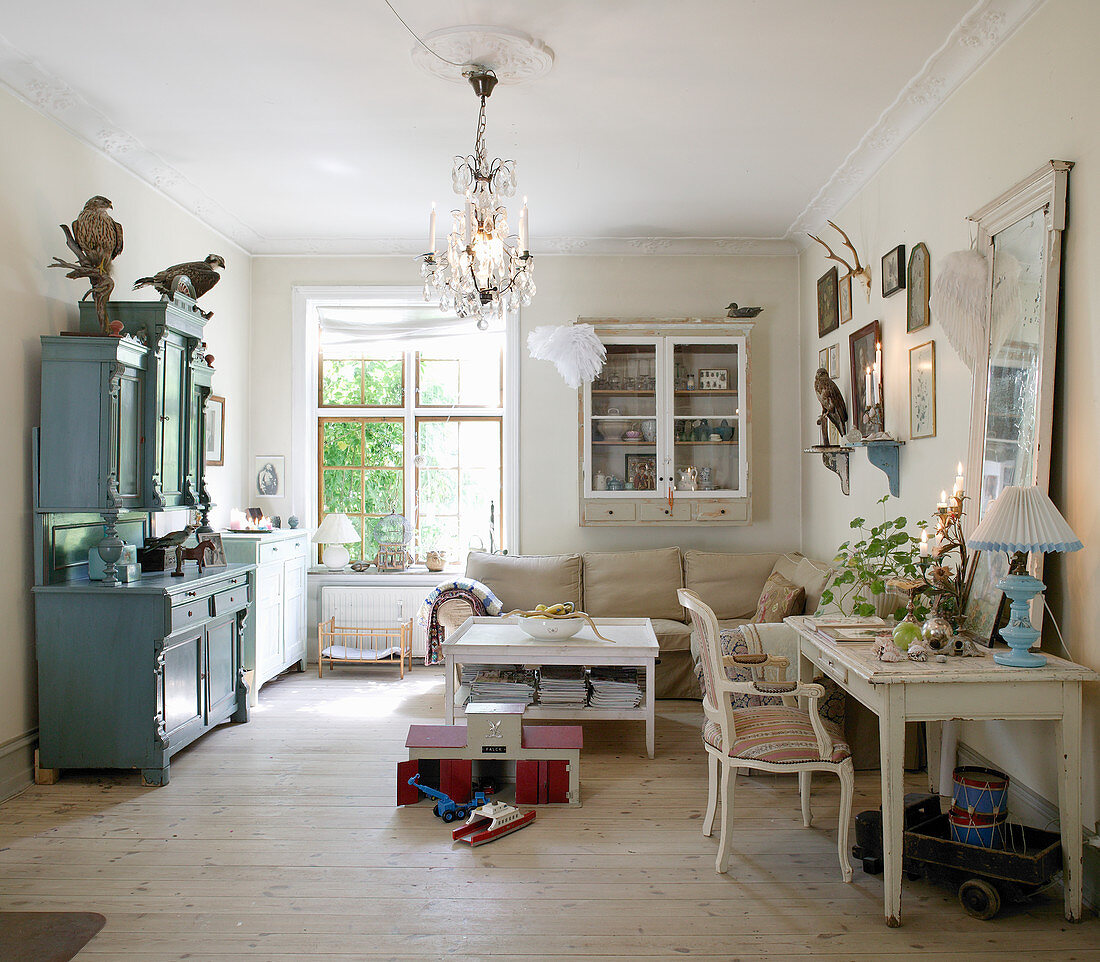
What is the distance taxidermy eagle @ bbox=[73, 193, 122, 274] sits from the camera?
3926 millimetres

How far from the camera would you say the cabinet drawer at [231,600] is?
14.8 ft

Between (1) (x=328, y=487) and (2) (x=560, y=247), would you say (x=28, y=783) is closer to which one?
(1) (x=328, y=487)

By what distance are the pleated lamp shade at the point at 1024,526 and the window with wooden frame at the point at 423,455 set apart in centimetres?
432

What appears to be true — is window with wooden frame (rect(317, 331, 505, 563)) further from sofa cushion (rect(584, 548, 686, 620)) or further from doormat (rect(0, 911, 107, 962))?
doormat (rect(0, 911, 107, 962))

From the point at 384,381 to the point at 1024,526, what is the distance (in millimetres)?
5050

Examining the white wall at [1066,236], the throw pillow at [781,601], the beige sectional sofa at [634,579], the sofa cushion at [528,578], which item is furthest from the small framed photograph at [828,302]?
the sofa cushion at [528,578]

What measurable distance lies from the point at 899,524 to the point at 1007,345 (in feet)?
2.61

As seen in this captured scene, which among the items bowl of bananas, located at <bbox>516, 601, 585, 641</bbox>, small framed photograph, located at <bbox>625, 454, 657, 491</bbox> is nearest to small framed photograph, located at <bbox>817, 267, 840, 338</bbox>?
small framed photograph, located at <bbox>625, 454, 657, 491</bbox>

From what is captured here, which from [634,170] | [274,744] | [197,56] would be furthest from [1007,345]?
[274,744]

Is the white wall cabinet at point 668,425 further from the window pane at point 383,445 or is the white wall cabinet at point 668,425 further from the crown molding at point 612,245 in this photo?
the window pane at point 383,445

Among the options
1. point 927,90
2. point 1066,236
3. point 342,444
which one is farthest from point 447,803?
point 927,90

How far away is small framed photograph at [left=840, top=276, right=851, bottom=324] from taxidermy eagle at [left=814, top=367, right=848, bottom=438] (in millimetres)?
498

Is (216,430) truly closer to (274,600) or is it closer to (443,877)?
(274,600)

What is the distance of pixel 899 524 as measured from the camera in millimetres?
3178
